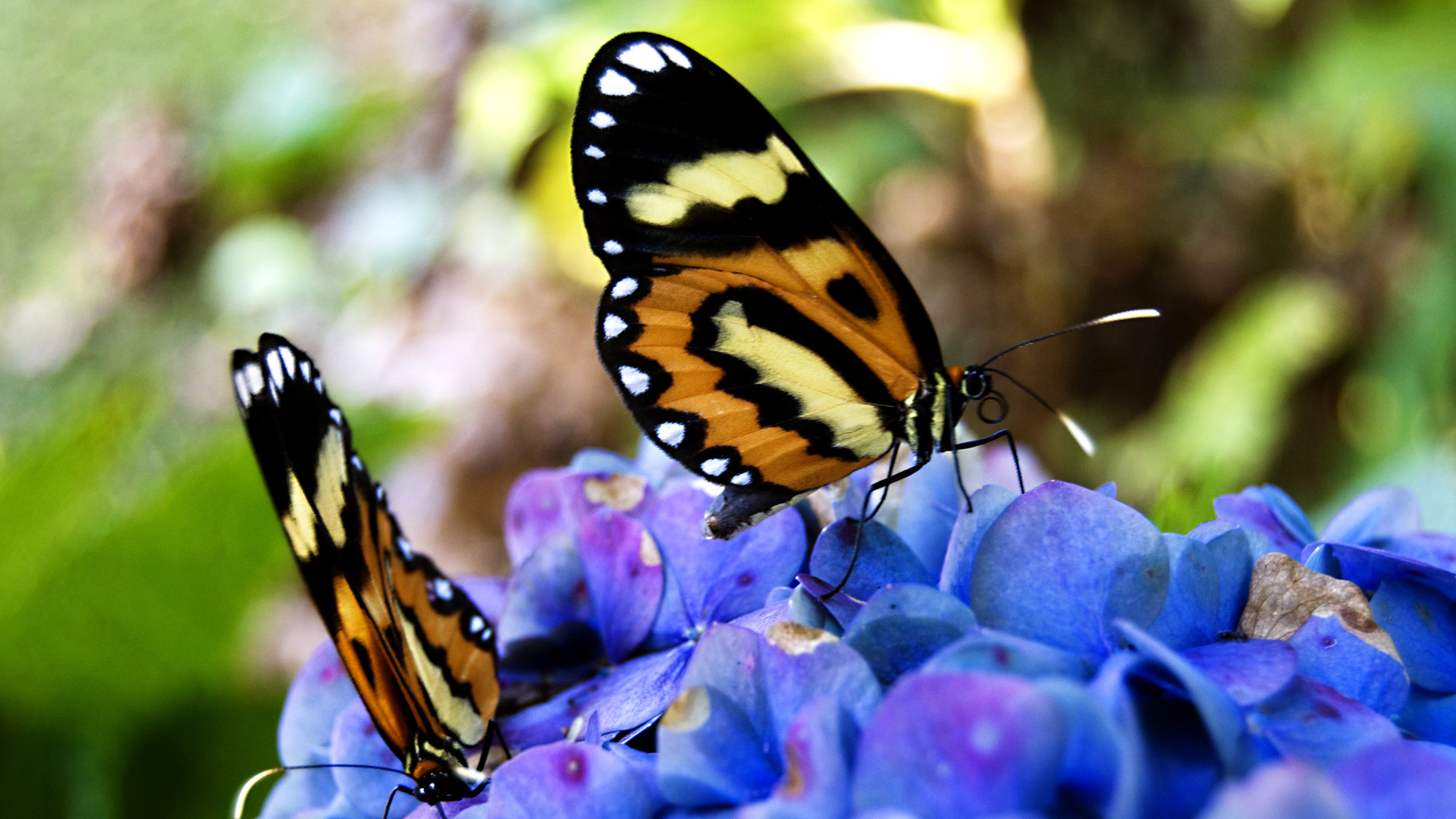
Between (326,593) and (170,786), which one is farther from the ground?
(326,593)

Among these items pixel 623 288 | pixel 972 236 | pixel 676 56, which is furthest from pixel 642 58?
pixel 972 236

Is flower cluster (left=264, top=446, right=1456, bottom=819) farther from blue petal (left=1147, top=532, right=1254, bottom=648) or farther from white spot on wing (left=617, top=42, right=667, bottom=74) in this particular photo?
white spot on wing (left=617, top=42, right=667, bottom=74)

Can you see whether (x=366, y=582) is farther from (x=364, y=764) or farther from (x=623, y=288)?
(x=623, y=288)

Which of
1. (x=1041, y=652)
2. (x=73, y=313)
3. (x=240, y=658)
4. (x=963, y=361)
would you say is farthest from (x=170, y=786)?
(x=73, y=313)

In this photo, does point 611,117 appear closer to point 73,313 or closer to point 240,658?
point 240,658

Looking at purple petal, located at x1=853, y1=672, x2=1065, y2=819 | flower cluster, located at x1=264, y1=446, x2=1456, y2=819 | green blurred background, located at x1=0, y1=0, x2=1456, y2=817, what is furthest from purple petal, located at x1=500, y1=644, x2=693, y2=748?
green blurred background, located at x1=0, y1=0, x2=1456, y2=817

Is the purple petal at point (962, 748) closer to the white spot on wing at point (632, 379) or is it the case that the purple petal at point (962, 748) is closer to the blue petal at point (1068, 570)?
the blue petal at point (1068, 570)
